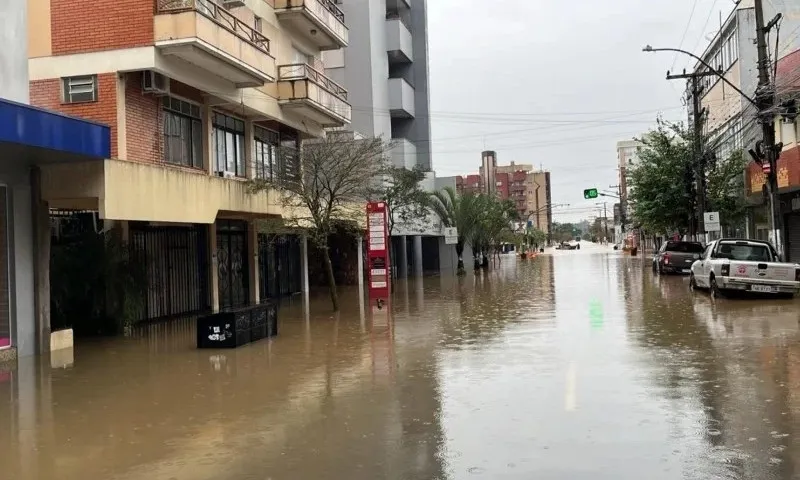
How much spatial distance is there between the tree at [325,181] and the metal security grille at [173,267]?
3076 mm

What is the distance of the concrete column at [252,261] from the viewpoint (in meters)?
25.8

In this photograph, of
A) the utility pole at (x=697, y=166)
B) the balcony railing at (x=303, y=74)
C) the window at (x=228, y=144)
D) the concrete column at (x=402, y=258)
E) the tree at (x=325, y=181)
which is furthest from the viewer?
the concrete column at (x=402, y=258)

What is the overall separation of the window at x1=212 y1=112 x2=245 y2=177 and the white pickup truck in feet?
49.8

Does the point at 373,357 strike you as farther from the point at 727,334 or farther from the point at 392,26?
the point at 392,26

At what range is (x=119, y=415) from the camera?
8586 mm

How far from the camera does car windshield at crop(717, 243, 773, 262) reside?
21.2 meters

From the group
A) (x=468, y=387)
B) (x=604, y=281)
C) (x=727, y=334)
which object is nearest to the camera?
(x=468, y=387)

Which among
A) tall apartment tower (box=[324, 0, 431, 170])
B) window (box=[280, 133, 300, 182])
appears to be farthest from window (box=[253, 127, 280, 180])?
tall apartment tower (box=[324, 0, 431, 170])

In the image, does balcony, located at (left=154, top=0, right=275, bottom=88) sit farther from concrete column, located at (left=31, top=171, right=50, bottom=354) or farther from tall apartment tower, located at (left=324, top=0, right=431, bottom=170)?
tall apartment tower, located at (left=324, top=0, right=431, bottom=170)

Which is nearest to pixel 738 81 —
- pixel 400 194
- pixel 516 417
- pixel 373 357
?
pixel 400 194

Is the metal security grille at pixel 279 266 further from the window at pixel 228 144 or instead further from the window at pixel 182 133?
the window at pixel 182 133

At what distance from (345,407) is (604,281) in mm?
25619

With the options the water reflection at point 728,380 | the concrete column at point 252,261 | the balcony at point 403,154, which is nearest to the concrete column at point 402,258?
the balcony at point 403,154

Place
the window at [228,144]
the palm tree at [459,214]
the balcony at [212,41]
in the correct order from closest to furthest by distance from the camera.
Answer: the balcony at [212,41] < the window at [228,144] < the palm tree at [459,214]
